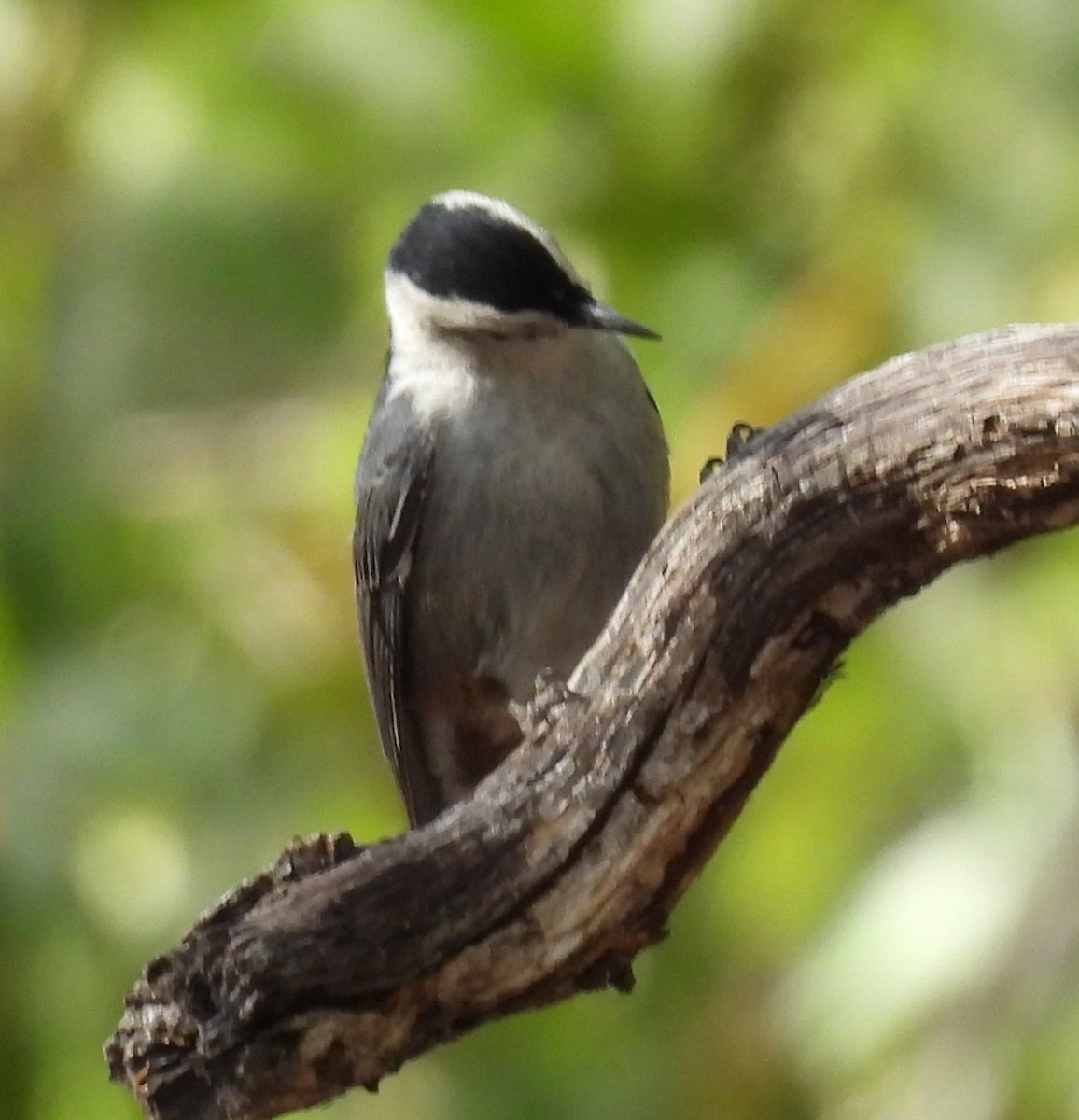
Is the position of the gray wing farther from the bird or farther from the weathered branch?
the weathered branch

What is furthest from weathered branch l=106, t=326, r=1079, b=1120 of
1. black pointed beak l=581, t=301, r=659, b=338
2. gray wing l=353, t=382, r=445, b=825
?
gray wing l=353, t=382, r=445, b=825

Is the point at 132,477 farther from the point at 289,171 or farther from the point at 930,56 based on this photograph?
the point at 930,56

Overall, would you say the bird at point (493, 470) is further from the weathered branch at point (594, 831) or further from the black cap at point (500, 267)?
the weathered branch at point (594, 831)

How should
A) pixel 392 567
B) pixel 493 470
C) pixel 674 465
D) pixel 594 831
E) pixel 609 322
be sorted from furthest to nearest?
pixel 674 465
pixel 392 567
pixel 493 470
pixel 609 322
pixel 594 831

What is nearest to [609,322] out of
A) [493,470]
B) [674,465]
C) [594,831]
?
[493,470]

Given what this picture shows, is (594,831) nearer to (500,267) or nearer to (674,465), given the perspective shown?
(500,267)

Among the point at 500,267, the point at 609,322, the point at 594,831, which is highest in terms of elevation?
the point at 500,267

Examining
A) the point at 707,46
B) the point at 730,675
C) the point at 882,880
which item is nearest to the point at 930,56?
the point at 707,46
